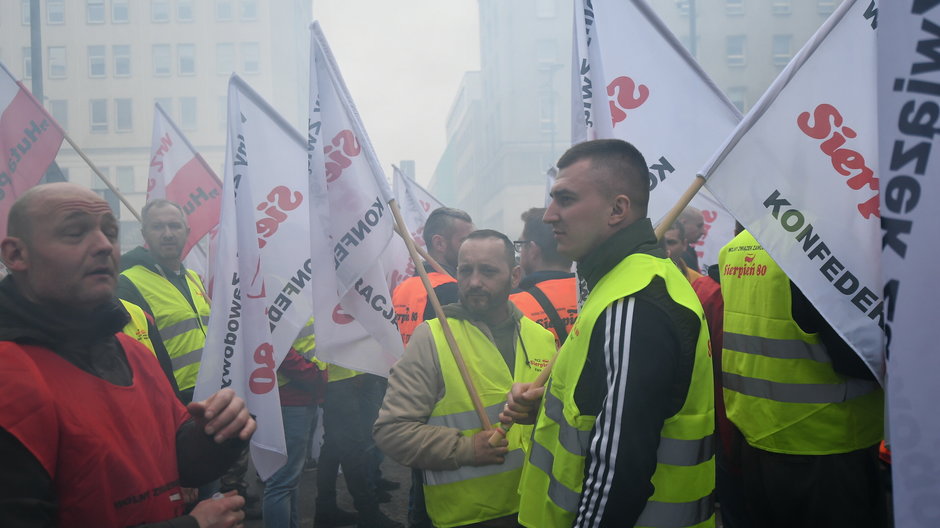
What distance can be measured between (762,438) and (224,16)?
60420mm

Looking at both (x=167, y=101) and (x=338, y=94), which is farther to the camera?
(x=167, y=101)

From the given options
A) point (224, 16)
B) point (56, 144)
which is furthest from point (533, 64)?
point (56, 144)

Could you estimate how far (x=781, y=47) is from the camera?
148ft

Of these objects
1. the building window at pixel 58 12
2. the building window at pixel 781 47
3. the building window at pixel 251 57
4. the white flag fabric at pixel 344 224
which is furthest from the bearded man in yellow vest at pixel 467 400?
the building window at pixel 58 12

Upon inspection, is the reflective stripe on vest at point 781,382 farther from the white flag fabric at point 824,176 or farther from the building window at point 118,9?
the building window at point 118,9

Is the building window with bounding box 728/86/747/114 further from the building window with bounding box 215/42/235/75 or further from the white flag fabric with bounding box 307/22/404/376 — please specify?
the white flag fabric with bounding box 307/22/404/376

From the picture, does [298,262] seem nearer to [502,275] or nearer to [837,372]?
[502,275]

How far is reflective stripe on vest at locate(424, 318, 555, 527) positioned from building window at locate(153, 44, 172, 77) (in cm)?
5971

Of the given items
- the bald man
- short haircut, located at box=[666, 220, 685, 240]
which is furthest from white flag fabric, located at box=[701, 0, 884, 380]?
short haircut, located at box=[666, 220, 685, 240]

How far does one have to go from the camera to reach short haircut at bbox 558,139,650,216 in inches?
91.8

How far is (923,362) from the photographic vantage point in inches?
60.3

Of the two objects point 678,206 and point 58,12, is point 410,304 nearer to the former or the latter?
point 678,206

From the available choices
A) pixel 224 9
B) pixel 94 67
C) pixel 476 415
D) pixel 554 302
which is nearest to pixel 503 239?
pixel 554 302

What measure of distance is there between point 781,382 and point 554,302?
4.85 ft
